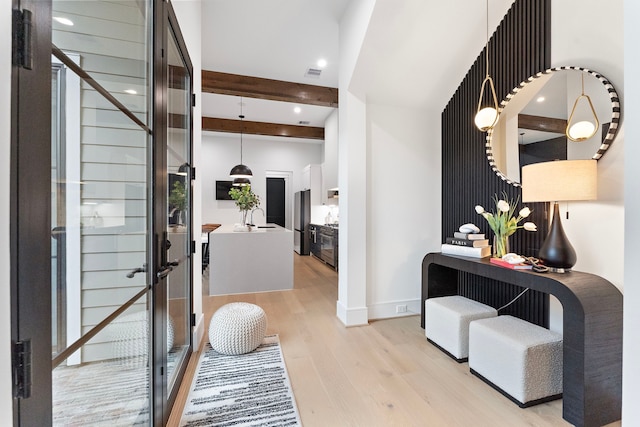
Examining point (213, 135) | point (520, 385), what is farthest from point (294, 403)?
point (213, 135)

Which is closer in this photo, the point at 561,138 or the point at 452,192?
the point at 561,138

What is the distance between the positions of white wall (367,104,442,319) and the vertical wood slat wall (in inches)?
6.9

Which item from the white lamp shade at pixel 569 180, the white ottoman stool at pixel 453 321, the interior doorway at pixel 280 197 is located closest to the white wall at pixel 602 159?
the white lamp shade at pixel 569 180

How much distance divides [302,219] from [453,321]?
5.51 meters

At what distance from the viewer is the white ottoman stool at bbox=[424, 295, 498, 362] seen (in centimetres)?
229

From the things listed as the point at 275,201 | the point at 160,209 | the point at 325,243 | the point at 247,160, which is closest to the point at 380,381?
the point at 160,209

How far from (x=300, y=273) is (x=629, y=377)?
4.94 metres

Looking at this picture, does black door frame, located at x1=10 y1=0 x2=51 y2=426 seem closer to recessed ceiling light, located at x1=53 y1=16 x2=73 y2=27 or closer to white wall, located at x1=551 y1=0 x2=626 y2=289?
recessed ceiling light, located at x1=53 y1=16 x2=73 y2=27

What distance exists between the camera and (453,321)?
2.34 metres

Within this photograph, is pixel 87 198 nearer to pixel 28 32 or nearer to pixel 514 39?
pixel 28 32

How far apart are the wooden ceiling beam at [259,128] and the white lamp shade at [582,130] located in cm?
531

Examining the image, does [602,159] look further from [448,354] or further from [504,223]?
[448,354]

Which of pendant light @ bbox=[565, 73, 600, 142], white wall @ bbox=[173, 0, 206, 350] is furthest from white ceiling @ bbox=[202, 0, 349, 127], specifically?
pendant light @ bbox=[565, 73, 600, 142]

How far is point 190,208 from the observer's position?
7.63ft
